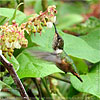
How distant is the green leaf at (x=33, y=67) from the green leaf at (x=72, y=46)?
59mm

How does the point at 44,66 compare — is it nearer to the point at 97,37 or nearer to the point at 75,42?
the point at 75,42

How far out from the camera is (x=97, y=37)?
99 centimetres

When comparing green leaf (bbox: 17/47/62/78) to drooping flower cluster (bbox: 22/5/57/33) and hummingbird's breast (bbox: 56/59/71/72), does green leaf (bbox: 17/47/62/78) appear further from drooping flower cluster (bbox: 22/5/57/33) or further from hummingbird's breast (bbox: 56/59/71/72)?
drooping flower cluster (bbox: 22/5/57/33)

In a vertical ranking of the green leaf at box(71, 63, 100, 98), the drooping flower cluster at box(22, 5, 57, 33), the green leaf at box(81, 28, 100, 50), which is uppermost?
the drooping flower cluster at box(22, 5, 57, 33)

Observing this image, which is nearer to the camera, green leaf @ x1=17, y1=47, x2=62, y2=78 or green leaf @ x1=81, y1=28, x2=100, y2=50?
green leaf @ x1=17, y1=47, x2=62, y2=78

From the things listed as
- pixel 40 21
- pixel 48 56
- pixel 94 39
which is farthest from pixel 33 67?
pixel 94 39

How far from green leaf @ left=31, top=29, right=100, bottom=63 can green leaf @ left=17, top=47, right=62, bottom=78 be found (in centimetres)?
6

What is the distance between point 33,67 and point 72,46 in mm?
204

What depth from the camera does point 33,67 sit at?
734 mm

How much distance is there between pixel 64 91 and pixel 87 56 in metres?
0.47

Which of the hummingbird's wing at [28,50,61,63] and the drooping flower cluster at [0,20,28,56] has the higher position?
the drooping flower cluster at [0,20,28,56]

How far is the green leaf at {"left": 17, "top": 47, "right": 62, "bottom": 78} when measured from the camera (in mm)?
694

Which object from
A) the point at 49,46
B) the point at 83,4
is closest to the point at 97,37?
the point at 49,46

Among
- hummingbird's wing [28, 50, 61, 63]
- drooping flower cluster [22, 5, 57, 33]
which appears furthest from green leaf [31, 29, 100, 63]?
drooping flower cluster [22, 5, 57, 33]
